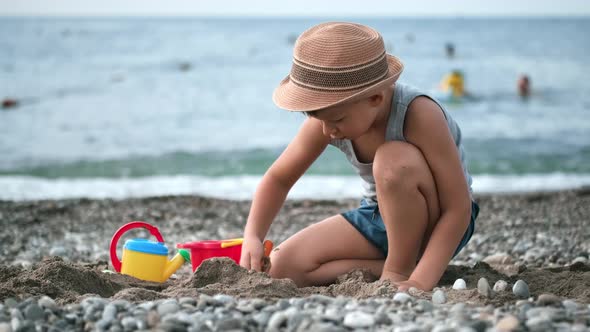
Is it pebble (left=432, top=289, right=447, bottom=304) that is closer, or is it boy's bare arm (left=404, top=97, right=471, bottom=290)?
pebble (left=432, top=289, right=447, bottom=304)

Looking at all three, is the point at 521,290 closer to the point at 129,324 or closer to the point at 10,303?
the point at 129,324

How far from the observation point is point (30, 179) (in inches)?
341

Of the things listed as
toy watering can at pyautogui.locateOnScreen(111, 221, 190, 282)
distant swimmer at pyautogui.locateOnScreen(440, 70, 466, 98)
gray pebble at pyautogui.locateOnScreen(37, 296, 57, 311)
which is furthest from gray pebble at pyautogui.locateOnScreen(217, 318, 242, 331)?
distant swimmer at pyautogui.locateOnScreen(440, 70, 466, 98)

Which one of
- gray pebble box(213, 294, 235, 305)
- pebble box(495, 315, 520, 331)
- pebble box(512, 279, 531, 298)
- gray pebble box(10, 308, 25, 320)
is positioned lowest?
pebble box(512, 279, 531, 298)

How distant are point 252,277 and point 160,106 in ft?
41.9

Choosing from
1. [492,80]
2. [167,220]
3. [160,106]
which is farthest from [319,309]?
[492,80]

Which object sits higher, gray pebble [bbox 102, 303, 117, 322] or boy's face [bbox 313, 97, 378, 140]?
boy's face [bbox 313, 97, 378, 140]

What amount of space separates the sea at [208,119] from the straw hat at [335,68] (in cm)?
459

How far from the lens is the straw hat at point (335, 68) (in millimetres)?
2756

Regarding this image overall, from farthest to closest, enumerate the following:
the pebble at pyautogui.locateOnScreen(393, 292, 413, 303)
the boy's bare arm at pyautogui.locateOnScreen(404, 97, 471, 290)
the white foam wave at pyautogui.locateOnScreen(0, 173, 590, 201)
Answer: the white foam wave at pyautogui.locateOnScreen(0, 173, 590, 201), the boy's bare arm at pyautogui.locateOnScreen(404, 97, 471, 290), the pebble at pyautogui.locateOnScreen(393, 292, 413, 303)

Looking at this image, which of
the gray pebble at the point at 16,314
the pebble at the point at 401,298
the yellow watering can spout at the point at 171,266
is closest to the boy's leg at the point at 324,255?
the yellow watering can spout at the point at 171,266

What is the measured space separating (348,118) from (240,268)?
770 mm

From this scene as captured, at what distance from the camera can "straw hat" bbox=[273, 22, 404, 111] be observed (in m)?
2.76

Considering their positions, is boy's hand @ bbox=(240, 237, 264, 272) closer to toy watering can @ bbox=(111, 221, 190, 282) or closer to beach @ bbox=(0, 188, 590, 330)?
beach @ bbox=(0, 188, 590, 330)
